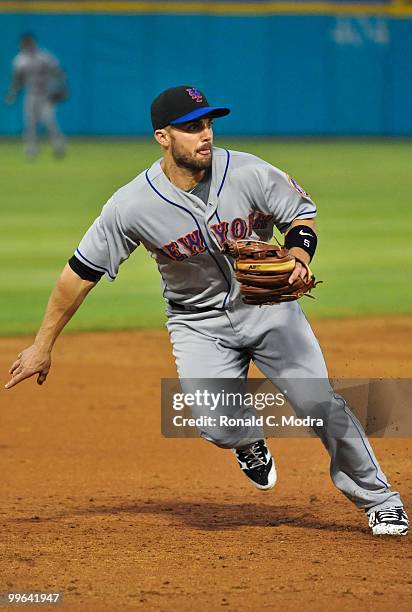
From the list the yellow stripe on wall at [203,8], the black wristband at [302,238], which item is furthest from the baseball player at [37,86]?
the black wristband at [302,238]

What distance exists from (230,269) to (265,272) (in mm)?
393

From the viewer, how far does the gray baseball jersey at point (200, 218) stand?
4898 mm

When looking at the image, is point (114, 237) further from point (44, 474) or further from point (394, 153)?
point (394, 153)

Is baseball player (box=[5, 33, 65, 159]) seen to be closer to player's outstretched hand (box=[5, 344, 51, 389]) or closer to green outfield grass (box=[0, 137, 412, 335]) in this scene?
green outfield grass (box=[0, 137, 412, 335])

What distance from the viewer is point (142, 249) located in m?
14.8

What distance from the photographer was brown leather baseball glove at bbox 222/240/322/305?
4.67 metres

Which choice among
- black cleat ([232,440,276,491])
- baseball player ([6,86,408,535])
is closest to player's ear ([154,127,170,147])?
baseball player ([6,86,408,535])

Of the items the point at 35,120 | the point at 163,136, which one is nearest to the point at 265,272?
the point at 163,136

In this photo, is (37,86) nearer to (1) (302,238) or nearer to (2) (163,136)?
(2) (163,136)

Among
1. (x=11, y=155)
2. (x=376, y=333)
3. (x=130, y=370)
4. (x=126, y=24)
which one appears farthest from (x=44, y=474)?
(x=126, y=24)

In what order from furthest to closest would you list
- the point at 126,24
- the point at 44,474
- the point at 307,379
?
the point at 126,24 → the point at 44,474 → the point at 307,379

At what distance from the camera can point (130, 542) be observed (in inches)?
193

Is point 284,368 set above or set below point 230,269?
below

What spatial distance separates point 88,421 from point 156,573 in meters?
2.90
